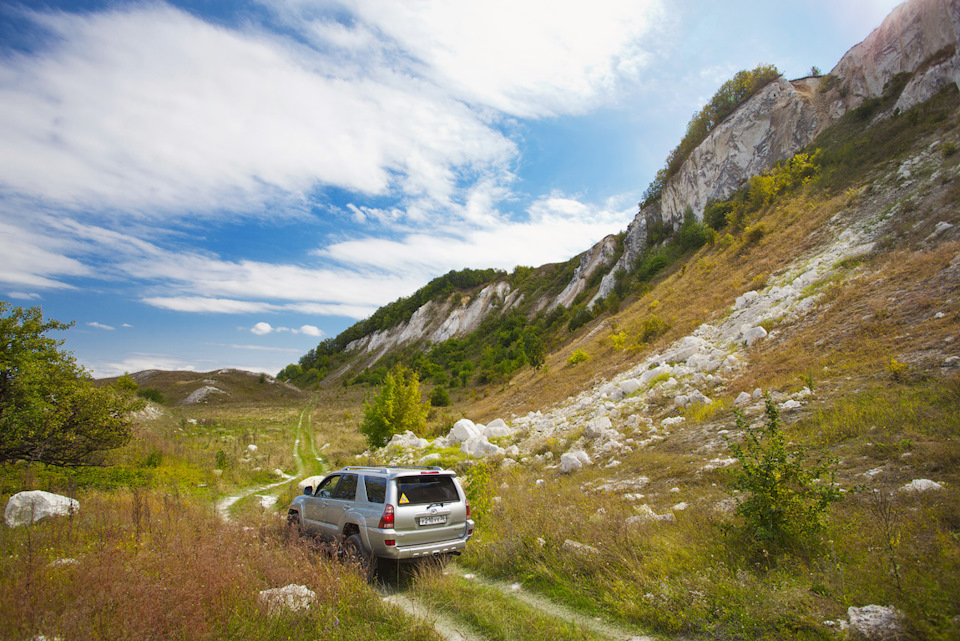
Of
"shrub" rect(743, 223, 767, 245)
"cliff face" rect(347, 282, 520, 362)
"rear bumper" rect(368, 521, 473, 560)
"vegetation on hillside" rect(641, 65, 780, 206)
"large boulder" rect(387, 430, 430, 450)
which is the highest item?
"vegetation on hillside" rect(641, 65, 780, 206)

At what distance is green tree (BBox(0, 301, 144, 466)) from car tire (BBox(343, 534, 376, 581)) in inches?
379

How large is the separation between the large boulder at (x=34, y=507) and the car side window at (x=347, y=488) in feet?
14.1

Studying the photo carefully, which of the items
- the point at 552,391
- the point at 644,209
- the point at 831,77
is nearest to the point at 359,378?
the point at 644,209

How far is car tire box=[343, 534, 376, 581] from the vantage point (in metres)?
5.75

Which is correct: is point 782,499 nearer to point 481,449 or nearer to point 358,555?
point 358,555

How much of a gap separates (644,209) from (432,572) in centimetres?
5424

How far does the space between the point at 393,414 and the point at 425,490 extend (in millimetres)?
17807

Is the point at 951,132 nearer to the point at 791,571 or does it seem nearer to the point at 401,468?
the point at 791,571

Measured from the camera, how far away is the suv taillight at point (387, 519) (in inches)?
237

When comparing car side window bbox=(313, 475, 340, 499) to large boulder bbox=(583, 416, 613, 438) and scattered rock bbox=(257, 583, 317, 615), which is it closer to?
scattered rock bbox=(257, 583, 317, 615)

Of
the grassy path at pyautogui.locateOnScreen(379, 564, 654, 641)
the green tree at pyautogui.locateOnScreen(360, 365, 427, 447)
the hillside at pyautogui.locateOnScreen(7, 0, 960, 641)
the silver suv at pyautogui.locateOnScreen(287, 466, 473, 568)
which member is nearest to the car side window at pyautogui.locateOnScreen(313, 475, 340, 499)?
the silver suv at pyautogui.locateOnScreen(287, 466, 473, 568)

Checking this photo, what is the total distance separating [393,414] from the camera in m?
23.8

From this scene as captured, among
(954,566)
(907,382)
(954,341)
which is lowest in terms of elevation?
(954,566)

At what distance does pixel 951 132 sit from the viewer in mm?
20297
